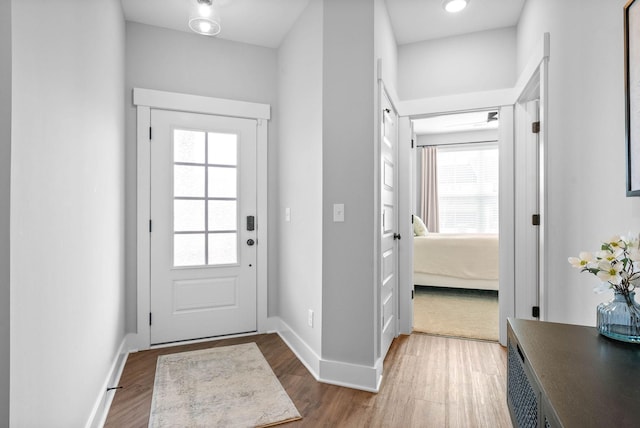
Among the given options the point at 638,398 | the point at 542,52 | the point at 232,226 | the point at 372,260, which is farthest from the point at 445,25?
the point at 638,398

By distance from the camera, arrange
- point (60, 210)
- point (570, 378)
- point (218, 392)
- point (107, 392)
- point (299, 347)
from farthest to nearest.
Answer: point (299, 347)
point (218, 392)
point (107, 392)
point (60, 210)
point (570, 378)

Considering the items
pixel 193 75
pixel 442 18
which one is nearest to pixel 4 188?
pixel 193 75

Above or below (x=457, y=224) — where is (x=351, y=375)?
below

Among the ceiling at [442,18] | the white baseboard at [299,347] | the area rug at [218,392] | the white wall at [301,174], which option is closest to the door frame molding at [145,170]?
the area rug at [218,392]

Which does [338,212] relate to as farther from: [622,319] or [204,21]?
[204,21]

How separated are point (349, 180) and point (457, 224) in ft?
17.3

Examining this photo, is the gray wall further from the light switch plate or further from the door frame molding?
the door frame molding

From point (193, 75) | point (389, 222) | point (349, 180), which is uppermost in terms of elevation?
point (193, 75)

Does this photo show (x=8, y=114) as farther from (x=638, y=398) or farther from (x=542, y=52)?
(x=542, y=52)

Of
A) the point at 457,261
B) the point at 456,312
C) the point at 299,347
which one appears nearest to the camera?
the point at 299,347

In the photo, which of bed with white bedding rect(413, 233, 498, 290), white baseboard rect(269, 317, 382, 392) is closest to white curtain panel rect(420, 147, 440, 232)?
bed with white bedding rect(413, 233, 498, 290)

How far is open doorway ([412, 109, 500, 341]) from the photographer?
154 inches

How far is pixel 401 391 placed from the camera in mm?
2195

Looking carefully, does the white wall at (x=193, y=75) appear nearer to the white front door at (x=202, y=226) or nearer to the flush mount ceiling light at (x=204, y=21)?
the white front door at (x=202, y=226)
